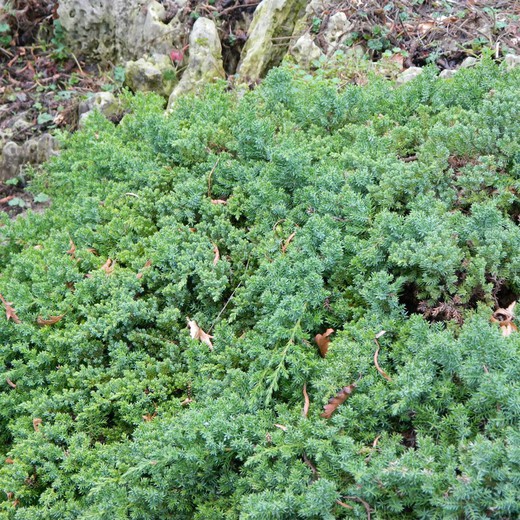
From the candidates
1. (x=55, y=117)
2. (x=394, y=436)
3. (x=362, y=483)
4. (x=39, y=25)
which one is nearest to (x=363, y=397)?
(x=394, y=436)

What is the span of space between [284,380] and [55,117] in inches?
224

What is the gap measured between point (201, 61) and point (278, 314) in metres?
4.08

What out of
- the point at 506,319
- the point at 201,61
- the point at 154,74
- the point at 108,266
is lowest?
the point at 108,266

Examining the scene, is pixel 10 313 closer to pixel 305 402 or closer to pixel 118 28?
pixel 305 402

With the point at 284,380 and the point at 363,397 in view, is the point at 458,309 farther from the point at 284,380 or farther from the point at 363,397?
the point at 284,380

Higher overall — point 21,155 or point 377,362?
point 377,362

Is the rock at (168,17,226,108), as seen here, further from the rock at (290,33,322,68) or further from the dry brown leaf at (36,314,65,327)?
the dry brown leaf at (36,314,65,327)

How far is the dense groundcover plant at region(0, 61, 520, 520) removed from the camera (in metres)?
2.19

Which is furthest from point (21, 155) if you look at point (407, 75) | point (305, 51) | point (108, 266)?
point (407, 75)

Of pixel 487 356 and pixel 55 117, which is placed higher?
pixel 487 356

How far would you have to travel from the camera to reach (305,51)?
557 centimetres

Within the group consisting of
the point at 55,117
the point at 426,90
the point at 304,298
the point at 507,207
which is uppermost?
the point at 426,90

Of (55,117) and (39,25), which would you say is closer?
(55,117)

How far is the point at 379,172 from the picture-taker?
322 cm
